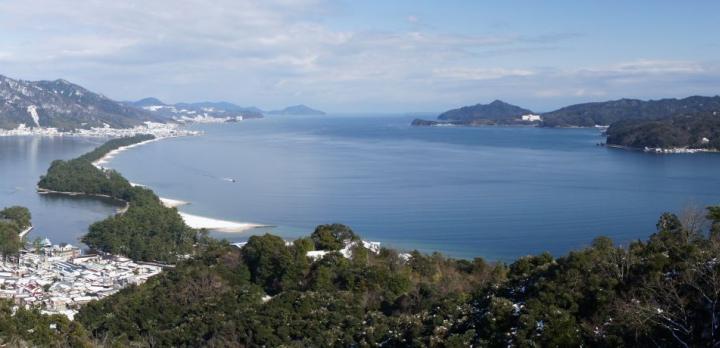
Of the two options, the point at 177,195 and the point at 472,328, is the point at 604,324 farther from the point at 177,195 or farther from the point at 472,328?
the point at 177,195

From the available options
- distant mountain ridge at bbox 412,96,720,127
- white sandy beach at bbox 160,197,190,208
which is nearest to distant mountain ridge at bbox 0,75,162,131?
distant mountain ridge at bbox 412,96,720,127

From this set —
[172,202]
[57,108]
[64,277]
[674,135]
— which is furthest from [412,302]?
[57,108]

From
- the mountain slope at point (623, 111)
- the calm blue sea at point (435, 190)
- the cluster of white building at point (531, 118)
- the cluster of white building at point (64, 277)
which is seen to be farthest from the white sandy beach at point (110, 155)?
the cluster of white building at point (531, 118)

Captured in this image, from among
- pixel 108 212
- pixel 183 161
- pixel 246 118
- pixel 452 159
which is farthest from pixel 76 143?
pixel 246 118

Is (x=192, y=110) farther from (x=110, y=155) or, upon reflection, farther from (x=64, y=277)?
(x=64, y=277)

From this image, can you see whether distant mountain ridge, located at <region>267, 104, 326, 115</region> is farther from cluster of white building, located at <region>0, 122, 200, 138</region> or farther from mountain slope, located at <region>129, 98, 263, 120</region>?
cluster of white building, located at <region>0, 122, 200, 138</region>
